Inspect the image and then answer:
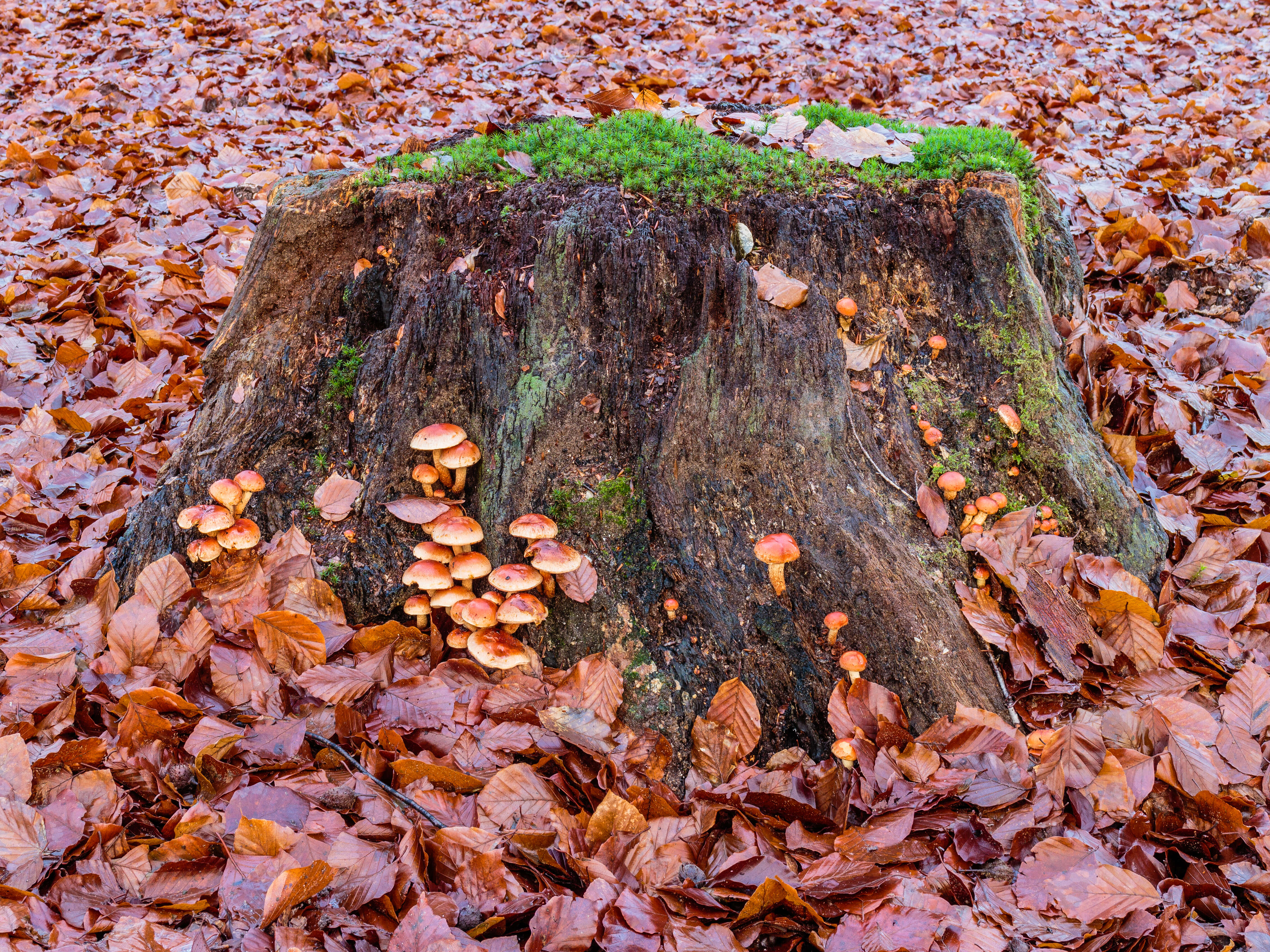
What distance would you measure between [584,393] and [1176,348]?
3568 mm

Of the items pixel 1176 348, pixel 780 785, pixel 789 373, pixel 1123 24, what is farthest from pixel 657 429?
pixel 1123 24

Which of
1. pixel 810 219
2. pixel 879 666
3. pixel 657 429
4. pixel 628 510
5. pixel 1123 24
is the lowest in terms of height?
pixel 879 666

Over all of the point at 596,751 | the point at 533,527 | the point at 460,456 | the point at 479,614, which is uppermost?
the point at 460,456

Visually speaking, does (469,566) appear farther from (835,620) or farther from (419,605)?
(835,620)

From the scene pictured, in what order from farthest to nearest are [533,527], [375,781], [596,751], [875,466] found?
[875,466]
[533,527]
[596,751]
[375,781]

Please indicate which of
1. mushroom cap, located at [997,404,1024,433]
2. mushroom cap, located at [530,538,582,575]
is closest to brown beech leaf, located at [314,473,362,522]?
mushroom cap, located at [530,538,582,575]

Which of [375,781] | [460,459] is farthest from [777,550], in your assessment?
[375,781]

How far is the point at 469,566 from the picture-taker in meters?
3.11

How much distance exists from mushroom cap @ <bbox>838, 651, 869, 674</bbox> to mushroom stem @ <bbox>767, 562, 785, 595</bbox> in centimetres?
34

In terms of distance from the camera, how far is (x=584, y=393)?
10.9ft

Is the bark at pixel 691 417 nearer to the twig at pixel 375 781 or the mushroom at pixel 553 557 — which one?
the mushroom at pixel 553 557

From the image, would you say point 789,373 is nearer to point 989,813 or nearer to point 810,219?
point 810,219

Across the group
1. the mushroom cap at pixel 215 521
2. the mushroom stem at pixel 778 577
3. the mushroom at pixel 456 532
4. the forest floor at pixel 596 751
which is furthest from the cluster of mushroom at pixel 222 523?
the mushroom stem at pixel 778 577

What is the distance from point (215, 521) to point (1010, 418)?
128 inches
